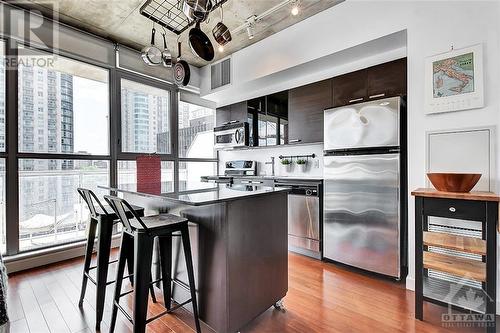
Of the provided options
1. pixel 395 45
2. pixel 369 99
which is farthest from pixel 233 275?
pixel 395 45

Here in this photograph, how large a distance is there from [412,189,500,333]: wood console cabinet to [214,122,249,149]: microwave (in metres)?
2.74

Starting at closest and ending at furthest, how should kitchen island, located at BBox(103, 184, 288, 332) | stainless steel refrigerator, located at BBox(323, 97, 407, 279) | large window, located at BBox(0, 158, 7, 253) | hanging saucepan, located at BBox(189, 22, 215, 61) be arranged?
1. kitchen island, located at BBox(103, 184, 288, 332)
2. hanging saucepan, located at BBox(189, 22, 215, 61)
3. stainless steel refrigerator, located at BBox(323, 97, 407, 279)
4. large window, located at BBox(0, 158, 7, 253)

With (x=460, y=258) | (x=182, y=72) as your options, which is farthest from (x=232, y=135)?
(x=460, y=258)

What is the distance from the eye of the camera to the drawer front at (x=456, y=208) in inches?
63.9

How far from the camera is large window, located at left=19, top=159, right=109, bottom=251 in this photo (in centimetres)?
290

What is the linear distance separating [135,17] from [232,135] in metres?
2.13

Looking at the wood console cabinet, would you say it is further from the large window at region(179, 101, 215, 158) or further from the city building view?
the large window at region(179, 101, 215, 158)

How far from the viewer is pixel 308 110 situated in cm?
333

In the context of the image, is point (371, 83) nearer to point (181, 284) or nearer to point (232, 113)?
point (232, 113)

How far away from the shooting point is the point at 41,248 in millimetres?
2971

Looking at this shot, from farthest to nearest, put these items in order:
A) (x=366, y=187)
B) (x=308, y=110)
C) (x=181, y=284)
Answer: (x=308, y=110) < (x=366, y=187) < (x=181, y=284)

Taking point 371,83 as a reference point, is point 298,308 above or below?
below

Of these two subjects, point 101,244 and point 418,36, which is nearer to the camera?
point 101,244

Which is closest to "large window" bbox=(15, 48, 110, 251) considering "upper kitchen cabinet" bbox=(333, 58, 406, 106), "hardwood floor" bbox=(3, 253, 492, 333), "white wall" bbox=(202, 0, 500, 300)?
"hardwood floor" bbox=(3, 253, 492, 333)
